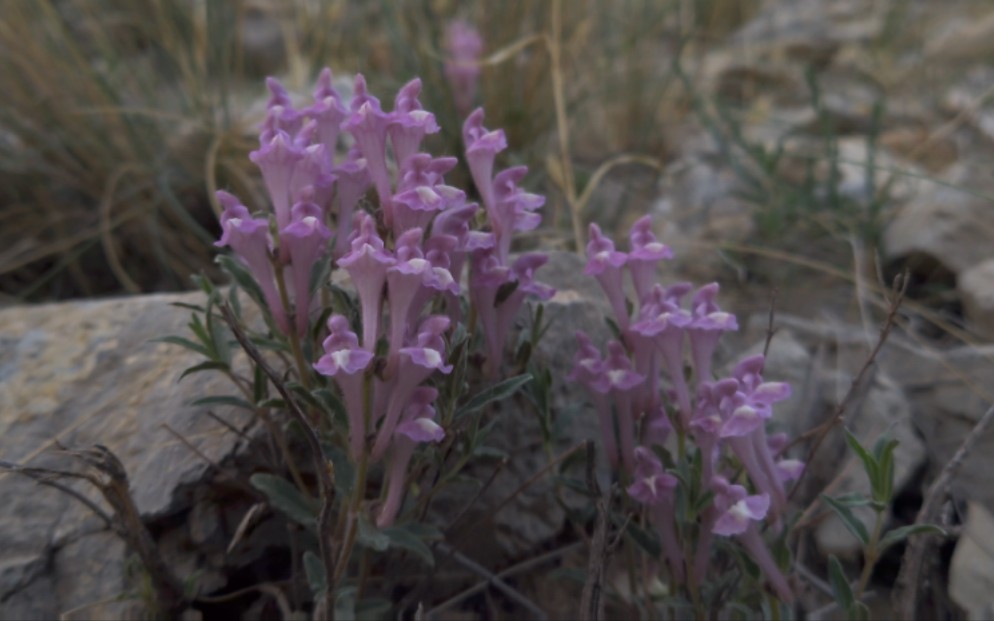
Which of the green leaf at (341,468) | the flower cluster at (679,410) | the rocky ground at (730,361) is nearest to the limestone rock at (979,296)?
the rocky ground at (730,361)

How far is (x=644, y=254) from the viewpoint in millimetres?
1403

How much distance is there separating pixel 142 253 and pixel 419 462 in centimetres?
177

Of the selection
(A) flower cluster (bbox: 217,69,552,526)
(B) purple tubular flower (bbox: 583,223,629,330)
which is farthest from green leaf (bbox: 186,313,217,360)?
(B) purple tubular flower (bbox: 583,223,629,330)

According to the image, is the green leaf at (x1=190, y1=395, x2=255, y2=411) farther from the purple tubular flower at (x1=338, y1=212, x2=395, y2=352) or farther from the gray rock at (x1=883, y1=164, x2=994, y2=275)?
the gray rock at (x1=883, y1=164, x2=994, y2=275)

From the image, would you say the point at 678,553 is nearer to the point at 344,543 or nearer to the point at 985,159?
the point at 344,543

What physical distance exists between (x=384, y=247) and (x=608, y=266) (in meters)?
0.35

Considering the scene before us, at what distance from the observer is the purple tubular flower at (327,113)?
139 cm

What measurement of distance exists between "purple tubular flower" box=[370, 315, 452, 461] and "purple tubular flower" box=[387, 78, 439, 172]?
25cm

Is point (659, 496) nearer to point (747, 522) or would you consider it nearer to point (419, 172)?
point (747, 522)

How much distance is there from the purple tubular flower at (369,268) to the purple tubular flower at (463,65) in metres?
1.56

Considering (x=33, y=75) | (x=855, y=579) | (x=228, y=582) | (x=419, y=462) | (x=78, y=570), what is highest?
(x=33, y=75)

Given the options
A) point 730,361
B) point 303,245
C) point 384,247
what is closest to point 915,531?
point 730,361

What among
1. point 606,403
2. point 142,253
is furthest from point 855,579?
point 142,253

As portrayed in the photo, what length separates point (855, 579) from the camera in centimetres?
166
